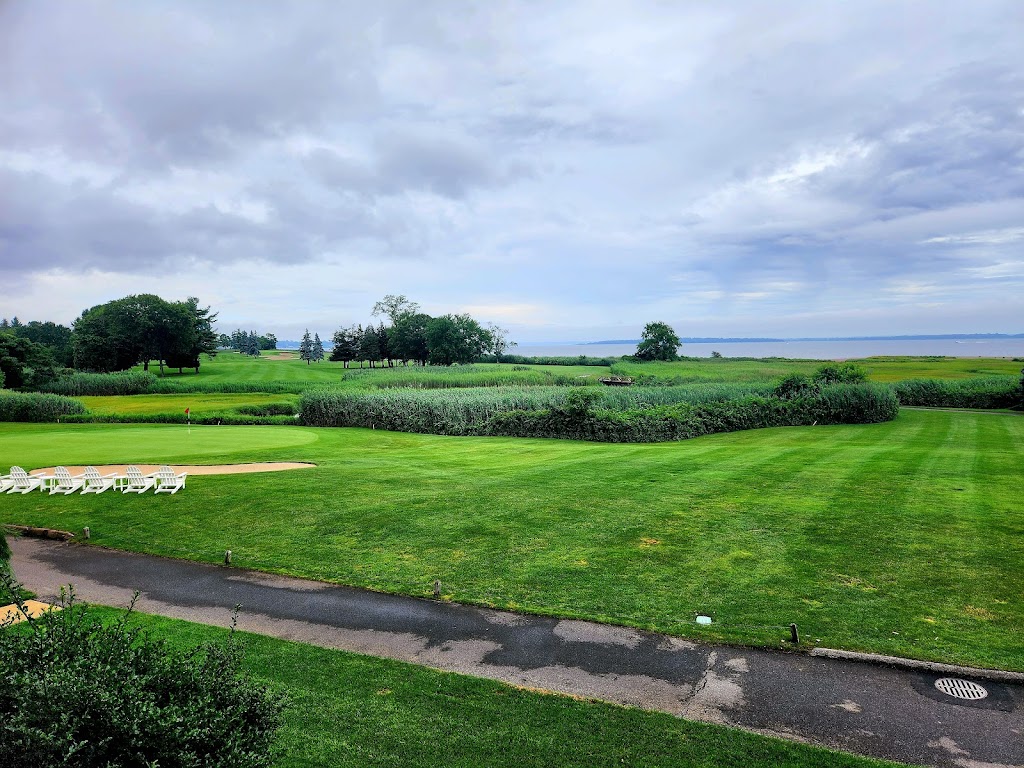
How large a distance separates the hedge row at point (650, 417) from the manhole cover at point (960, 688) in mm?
22371

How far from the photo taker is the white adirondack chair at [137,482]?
16.7 meters

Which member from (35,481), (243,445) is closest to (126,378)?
(243,445)

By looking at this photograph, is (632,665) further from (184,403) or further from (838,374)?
(184,403)

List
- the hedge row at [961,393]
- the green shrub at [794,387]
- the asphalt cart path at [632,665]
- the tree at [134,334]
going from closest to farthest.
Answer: the asphalt cart path at [632,665], the green shrub at [794,387], the hedge row at [961,393], the tree at [134,334]

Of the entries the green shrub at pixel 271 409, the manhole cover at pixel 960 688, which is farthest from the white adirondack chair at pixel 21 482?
the green shrub at pixel 271 409

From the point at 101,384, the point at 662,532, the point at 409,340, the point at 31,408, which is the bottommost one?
the point at 662,532

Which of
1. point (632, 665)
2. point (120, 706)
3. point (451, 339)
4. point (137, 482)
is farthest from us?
point (451, 339)

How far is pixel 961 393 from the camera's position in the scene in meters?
46.3

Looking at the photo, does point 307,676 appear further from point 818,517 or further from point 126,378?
point 126,378

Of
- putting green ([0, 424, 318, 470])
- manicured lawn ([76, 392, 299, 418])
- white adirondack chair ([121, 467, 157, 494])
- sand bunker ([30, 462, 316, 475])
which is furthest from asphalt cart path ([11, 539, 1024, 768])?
manicured lawn ([76, 392, 299, 418])

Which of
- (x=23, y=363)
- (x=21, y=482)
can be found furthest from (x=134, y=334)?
(x=21, y=482)

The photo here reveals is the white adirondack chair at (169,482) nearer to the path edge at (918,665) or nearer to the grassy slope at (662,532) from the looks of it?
the grassy slope at (662,532)

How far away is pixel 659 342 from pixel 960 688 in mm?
82175

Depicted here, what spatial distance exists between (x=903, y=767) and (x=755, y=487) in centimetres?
1134
